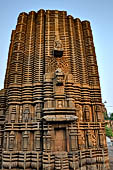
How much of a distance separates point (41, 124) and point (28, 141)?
4.68ft

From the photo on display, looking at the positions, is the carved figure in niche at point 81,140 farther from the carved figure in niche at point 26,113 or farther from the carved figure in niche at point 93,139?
the carved figure in niche at point 26,113

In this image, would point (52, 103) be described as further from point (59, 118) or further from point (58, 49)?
point (58, 49)

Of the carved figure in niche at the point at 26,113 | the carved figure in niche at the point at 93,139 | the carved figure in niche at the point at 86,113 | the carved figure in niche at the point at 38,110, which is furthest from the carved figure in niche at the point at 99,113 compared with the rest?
the carved figure in niche at the point at 26,113

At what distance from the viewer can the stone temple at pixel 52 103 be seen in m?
8.64

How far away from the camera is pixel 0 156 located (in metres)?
9.80

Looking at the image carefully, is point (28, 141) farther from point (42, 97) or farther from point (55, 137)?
point (42, 97)

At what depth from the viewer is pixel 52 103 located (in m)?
9.62

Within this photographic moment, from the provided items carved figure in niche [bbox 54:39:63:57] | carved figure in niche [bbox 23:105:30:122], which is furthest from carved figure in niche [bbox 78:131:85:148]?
carved figure in niche [bbox 54:39:63:57]

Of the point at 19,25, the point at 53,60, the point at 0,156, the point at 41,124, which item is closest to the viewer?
the point at 41,124

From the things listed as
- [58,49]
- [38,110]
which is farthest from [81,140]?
[58,49]

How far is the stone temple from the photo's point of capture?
8641mm

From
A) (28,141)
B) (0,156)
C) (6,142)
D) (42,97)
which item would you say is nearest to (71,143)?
(28,141)

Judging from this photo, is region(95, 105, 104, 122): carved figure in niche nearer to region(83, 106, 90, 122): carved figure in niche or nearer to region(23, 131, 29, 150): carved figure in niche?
region(83, 106, 90, 122): carved figure in niche

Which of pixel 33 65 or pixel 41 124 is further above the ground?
pixel 33 65
